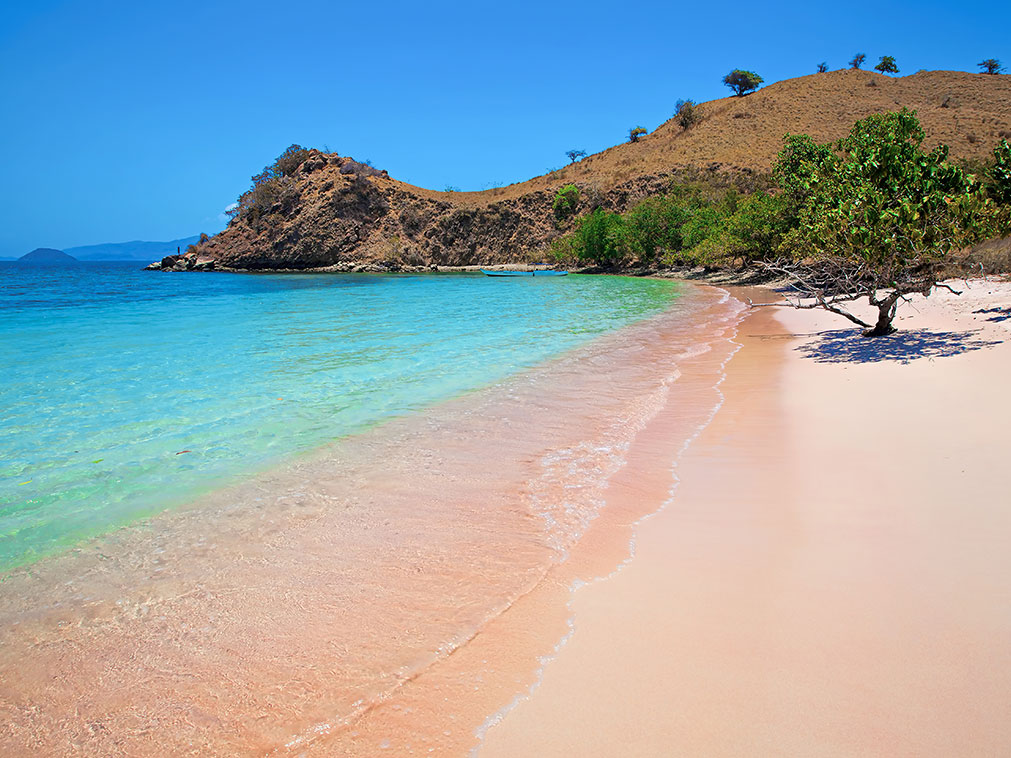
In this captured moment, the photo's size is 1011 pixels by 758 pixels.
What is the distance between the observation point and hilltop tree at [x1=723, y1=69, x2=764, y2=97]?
87500mm

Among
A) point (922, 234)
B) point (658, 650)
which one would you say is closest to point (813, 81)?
point (922, 234)

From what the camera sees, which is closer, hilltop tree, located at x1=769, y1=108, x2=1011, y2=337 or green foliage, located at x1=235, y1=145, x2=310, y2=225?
hilltop tree, located at x1=769, y1=108, x2=1011, y2=337

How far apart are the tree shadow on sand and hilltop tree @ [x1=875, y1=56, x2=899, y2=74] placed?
95.1m

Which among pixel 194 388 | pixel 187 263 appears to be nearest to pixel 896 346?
pixel 194 388

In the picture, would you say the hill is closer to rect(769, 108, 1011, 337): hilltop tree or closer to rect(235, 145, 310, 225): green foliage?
rect(235, 145, 310, 225): green foliage

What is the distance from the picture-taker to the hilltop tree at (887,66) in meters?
83.1

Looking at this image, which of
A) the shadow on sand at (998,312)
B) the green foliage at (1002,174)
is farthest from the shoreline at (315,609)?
the green foliage at (1002,174)

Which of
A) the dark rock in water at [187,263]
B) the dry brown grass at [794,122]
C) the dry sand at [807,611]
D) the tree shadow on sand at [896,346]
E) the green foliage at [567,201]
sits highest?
the dry brown grass at [794,122]

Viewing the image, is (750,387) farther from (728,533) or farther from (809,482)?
(728,533)

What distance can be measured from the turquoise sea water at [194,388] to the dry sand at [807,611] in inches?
163

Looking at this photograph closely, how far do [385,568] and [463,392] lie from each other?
5.56m

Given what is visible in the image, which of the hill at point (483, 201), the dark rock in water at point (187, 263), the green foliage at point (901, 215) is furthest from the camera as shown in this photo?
the dark rock in water at point (187, 263)

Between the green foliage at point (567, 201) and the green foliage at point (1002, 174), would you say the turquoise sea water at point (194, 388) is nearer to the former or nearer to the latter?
the green foliage at point (1002, 174)

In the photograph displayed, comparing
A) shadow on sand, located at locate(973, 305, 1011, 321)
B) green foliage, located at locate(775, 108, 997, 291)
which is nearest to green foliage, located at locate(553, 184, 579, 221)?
shadow on sand, located at locate(973, 305, 1011, 321)
